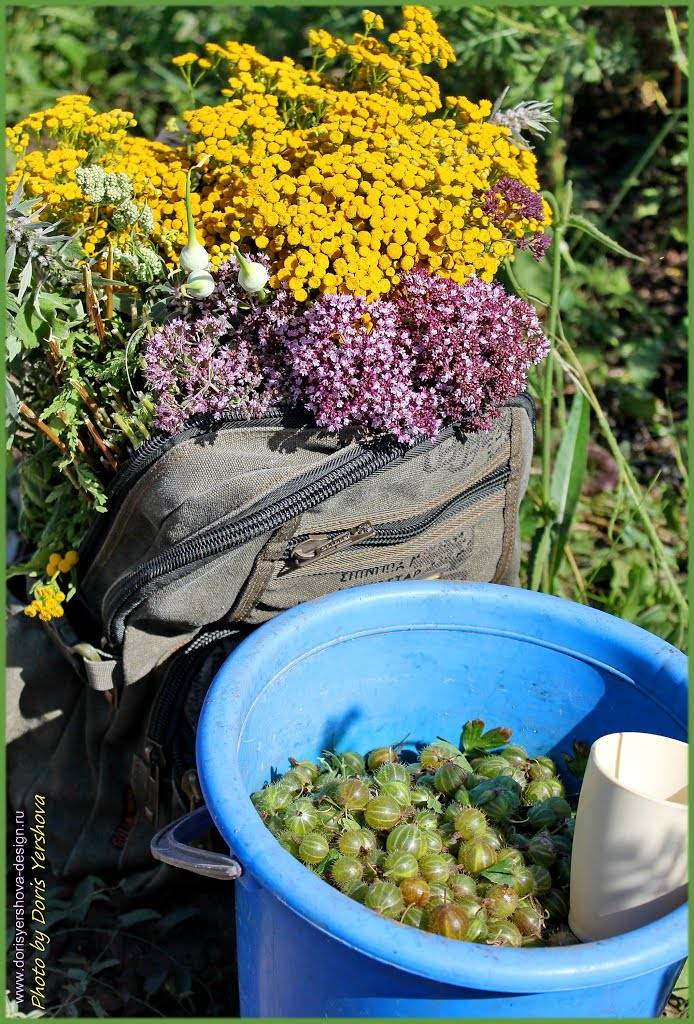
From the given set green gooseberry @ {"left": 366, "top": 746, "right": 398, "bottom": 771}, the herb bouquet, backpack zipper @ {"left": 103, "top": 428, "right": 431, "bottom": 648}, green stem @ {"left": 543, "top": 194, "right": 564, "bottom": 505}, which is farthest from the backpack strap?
green stem @ {"left": 543, "top": 194, "right": 564, "bottom": 505}

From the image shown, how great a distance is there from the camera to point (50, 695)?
1924mm

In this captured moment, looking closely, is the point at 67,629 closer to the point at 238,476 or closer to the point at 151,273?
the point at 238,476

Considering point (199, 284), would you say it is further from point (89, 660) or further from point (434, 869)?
point (434, 869)

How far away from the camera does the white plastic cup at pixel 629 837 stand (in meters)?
1.19

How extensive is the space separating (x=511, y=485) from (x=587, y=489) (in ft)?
3.72

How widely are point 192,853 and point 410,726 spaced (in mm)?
485

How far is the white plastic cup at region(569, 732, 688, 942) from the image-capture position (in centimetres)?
119

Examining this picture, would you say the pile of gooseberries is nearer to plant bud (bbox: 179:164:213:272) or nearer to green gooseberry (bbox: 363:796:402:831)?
green gooseberry (bbox: 363:796:402:831)

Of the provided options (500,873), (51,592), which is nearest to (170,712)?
(51,592)

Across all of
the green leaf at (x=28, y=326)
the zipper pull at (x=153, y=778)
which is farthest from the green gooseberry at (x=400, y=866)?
the green leaf at (x=28, y=326)

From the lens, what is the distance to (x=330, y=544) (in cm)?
154

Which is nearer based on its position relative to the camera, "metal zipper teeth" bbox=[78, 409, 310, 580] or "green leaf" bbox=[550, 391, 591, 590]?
"metal zipper teeth" bbox=[78, 409, 310, 580]

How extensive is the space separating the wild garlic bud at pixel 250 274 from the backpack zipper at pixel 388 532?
0.36 metres

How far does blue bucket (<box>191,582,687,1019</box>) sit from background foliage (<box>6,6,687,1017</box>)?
50cm
